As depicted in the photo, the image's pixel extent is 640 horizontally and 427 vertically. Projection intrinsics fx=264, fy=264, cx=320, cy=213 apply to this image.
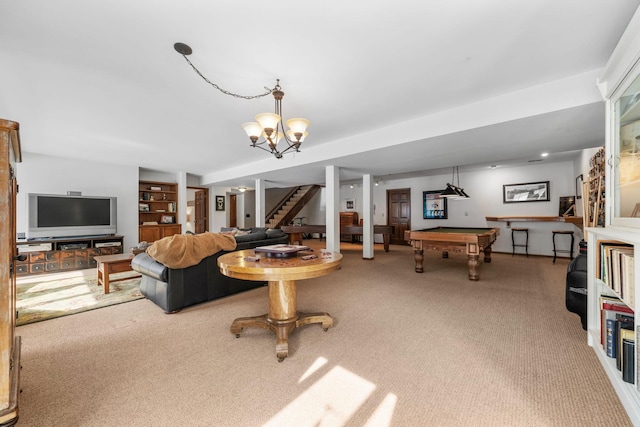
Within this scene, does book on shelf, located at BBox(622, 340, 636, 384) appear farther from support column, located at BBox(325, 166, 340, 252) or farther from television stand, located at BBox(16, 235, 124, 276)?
television stand, located at BBox(16, 235, 124, 276)

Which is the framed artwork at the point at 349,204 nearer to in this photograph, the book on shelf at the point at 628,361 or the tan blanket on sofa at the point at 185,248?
the tan blanket on sofa at the point at 185,248

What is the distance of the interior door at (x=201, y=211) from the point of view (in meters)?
8.76

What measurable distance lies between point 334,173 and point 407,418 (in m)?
4.48

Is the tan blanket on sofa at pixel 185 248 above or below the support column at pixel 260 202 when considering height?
below

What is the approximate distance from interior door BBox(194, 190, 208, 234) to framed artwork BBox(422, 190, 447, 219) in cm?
702

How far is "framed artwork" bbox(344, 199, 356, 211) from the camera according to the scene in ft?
32.9

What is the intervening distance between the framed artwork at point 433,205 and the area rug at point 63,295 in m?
7.39

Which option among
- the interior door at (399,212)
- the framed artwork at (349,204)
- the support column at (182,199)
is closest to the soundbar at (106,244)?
the support column at (182,199)

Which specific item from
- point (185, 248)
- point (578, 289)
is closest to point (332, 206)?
point (185, 248)

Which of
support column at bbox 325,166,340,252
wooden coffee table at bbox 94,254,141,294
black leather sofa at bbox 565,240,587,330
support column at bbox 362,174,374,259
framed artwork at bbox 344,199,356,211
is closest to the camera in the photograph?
black leather sofa at bbox 565,240,587,330

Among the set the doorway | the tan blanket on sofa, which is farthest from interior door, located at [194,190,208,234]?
the tan blanket on sofa

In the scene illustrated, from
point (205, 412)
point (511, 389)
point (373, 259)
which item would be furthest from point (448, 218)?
point (205, 412)

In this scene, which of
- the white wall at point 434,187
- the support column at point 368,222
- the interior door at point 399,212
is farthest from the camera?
the interior door at point 399,212

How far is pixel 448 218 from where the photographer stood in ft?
25.3
